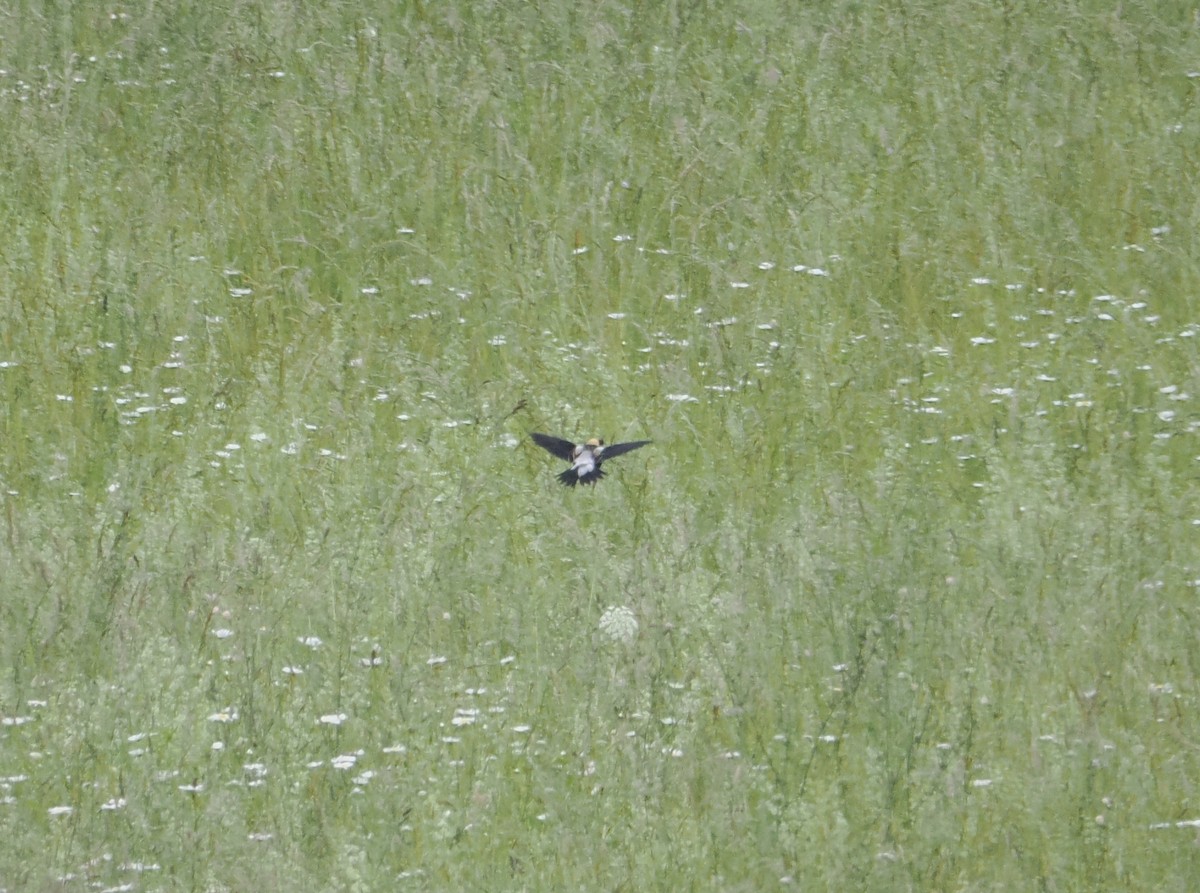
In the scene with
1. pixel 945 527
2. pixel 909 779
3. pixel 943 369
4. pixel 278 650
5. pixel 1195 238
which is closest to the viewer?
pixel 909 779

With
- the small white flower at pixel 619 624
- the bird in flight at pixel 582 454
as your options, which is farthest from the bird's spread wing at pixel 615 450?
the small white flower at pixel 619 624

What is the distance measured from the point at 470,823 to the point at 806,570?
141 cm

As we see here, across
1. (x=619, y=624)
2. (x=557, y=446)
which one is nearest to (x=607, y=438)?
(x=557, y=446)

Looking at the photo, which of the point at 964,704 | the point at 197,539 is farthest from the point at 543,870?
the point at 197,539

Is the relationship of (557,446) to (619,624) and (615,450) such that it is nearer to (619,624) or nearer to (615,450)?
(615,450)

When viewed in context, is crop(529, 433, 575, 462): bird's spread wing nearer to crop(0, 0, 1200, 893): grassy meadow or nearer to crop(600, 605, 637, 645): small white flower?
crop(0, 0, 1200, 893): grassy meadow

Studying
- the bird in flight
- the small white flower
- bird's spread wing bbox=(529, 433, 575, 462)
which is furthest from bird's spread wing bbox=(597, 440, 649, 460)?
the small white flower

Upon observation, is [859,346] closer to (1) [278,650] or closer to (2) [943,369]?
(2) [943,369]

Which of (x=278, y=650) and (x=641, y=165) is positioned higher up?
(x=641, y=165)

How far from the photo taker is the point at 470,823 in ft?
12.0

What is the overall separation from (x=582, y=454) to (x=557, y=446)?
0.56 ft

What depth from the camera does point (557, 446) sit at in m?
5.06

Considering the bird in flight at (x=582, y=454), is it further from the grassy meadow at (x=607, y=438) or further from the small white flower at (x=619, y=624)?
the small white flower at (x=619, y=624)

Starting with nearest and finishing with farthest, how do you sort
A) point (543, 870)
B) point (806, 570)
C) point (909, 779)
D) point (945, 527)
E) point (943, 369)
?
point (543, 870) → point (909, 779) → point (806, 570) → point (945, 527) → point (943, 369)
